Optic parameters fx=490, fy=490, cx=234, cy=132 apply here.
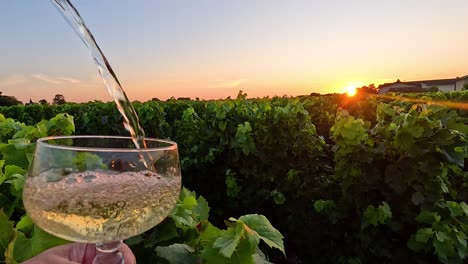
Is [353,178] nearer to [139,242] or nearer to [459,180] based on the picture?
[459,180]

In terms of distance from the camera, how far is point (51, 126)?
133 inches

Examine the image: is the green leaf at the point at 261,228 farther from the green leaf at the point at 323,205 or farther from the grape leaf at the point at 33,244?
the green leaf at the point at 323,205

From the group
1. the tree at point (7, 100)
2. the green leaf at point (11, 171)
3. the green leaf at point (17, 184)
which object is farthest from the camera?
the tree at point (7, 100)

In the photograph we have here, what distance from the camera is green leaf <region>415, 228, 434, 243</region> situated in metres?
4.22

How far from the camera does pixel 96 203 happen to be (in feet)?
3.58

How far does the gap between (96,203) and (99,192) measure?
0.11 feet

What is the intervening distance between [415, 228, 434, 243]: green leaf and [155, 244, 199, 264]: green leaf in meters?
3.24

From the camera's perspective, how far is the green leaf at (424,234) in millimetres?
4223

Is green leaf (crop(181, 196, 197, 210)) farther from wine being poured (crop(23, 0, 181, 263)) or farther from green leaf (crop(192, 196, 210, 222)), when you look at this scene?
wine being poured (crop(23, 0, 181, 263))

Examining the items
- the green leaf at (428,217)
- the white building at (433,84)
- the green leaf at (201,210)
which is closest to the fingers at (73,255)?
the green leaf at (201,210)

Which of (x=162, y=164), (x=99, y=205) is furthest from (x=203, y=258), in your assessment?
(x=99, y=205)

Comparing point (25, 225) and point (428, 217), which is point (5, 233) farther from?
point (428, 217)

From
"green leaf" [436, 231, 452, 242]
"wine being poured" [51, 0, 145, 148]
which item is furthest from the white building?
"wine being poured" [51, 0, 145, 148]

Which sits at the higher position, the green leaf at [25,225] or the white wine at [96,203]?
the white wine at [96,203]
